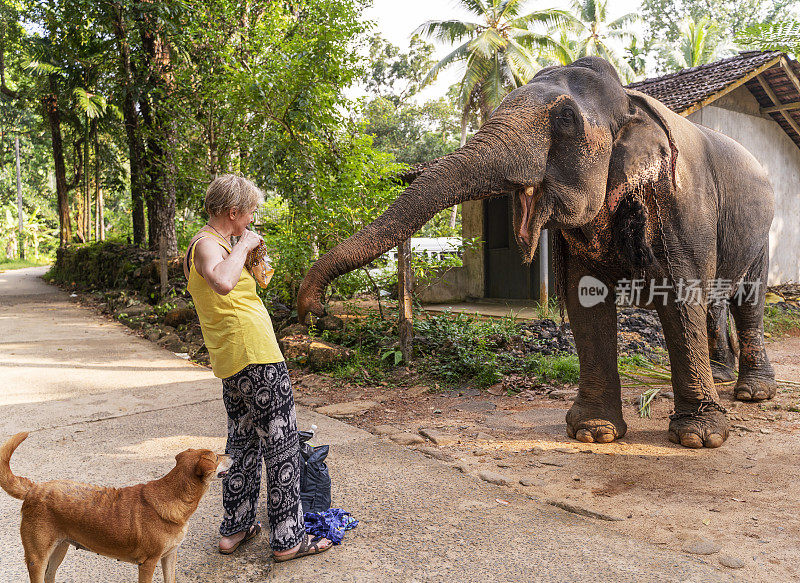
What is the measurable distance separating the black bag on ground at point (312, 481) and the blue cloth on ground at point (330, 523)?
5 centimetres

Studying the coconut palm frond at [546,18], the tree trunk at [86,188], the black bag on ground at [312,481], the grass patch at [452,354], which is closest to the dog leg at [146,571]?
the black bag on ground at [312,481]

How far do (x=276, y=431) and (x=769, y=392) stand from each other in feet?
15.8

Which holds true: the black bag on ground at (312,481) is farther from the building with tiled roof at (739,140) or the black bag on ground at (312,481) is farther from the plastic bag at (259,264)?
the building with tiled roof at (739,140)

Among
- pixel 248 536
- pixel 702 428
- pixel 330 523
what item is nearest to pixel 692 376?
pixel 702 428

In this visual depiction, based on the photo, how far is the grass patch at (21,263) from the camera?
103 ft

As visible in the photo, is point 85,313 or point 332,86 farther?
point 85,313

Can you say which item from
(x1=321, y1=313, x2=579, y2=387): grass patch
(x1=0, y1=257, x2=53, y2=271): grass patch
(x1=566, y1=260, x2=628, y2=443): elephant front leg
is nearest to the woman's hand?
(x1=566, y1=260, x2=628, y2=443): elephant front leg

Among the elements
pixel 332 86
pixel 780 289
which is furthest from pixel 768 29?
pixel 332 86

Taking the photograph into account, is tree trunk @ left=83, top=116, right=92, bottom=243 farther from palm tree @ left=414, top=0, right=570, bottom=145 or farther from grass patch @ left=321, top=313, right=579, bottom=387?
grass patch @ left=321, top=313, right=579, bottom=387

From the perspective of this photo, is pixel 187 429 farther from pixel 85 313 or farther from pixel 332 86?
pixel 85 313

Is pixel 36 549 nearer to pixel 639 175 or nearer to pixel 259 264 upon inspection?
pixel 259 264

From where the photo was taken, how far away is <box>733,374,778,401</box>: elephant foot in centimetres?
566

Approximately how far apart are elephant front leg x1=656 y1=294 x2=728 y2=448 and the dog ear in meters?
3.17

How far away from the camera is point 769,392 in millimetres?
5684
